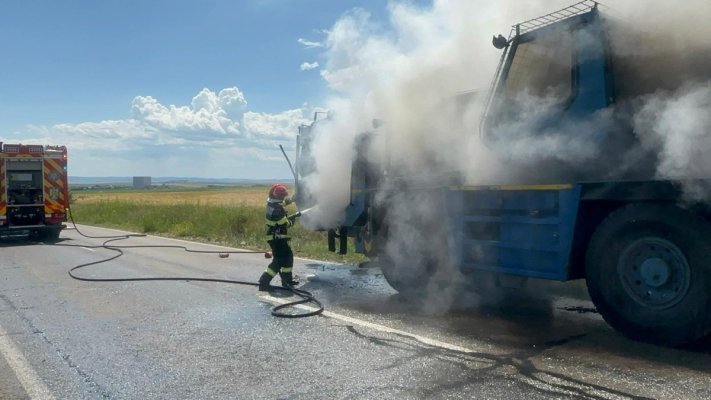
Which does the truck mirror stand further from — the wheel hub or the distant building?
the distant building

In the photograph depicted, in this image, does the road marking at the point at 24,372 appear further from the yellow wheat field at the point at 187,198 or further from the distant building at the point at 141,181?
the distant building at the point at 141,181

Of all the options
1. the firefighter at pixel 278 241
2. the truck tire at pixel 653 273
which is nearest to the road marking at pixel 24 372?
the firefighter at pixel 278 241

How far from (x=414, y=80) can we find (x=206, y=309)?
414 centimetres

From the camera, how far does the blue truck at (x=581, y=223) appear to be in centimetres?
502

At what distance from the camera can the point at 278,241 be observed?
859cm

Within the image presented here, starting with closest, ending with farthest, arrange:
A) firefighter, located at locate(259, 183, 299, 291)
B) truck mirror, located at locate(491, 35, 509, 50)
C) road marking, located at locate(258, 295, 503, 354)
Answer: road marking, located at locate(258, 295, 503, 354)
truck mirror, located at locate(491, 35, 509, 50)
firefighter, located at locate(259, 183, 299, 291)

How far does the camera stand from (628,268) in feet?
17.7

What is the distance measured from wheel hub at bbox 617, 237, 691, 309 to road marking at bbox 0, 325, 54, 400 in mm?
4691

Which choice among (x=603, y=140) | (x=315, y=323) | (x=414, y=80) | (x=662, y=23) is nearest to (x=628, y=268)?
(x=603, y=140)

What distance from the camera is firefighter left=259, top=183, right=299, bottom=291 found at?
8531 mm

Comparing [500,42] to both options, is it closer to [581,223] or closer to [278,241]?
[581,223]

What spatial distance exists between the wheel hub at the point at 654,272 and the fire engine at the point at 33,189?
16.8 metres

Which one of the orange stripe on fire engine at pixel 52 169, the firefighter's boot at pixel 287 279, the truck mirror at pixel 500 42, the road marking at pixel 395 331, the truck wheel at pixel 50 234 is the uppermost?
the truck mirror at pixel 500 42

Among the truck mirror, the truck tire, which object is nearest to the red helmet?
the truck mirror
